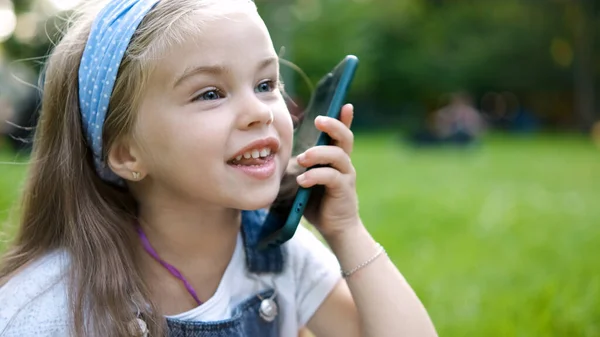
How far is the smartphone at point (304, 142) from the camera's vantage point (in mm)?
1746

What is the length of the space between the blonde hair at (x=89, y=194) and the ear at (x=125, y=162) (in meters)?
0.02

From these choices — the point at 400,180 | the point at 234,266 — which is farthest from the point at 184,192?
the point at 400,180

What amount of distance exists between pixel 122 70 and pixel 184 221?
0.45 metres

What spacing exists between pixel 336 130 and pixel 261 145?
0.23m

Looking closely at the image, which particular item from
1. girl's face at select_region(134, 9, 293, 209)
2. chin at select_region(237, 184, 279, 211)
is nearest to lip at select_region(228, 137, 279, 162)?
girl's face at select_region(134, 9, 293, 209)

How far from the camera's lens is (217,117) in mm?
1634

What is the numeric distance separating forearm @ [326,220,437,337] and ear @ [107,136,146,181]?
1.87 ft

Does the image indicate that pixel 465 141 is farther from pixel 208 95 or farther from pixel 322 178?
pixel 208 95

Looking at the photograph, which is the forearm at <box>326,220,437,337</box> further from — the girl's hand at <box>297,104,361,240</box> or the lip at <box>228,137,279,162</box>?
the lip at <box>228,137,279,162</box>

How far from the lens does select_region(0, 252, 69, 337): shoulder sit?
1.64 meters

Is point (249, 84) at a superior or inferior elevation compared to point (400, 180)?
superior

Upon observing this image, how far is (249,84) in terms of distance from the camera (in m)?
1.69

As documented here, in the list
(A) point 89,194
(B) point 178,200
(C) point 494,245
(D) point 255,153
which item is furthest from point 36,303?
(C) point 494,245

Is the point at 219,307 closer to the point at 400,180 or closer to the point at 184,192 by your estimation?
the point at 184,192
